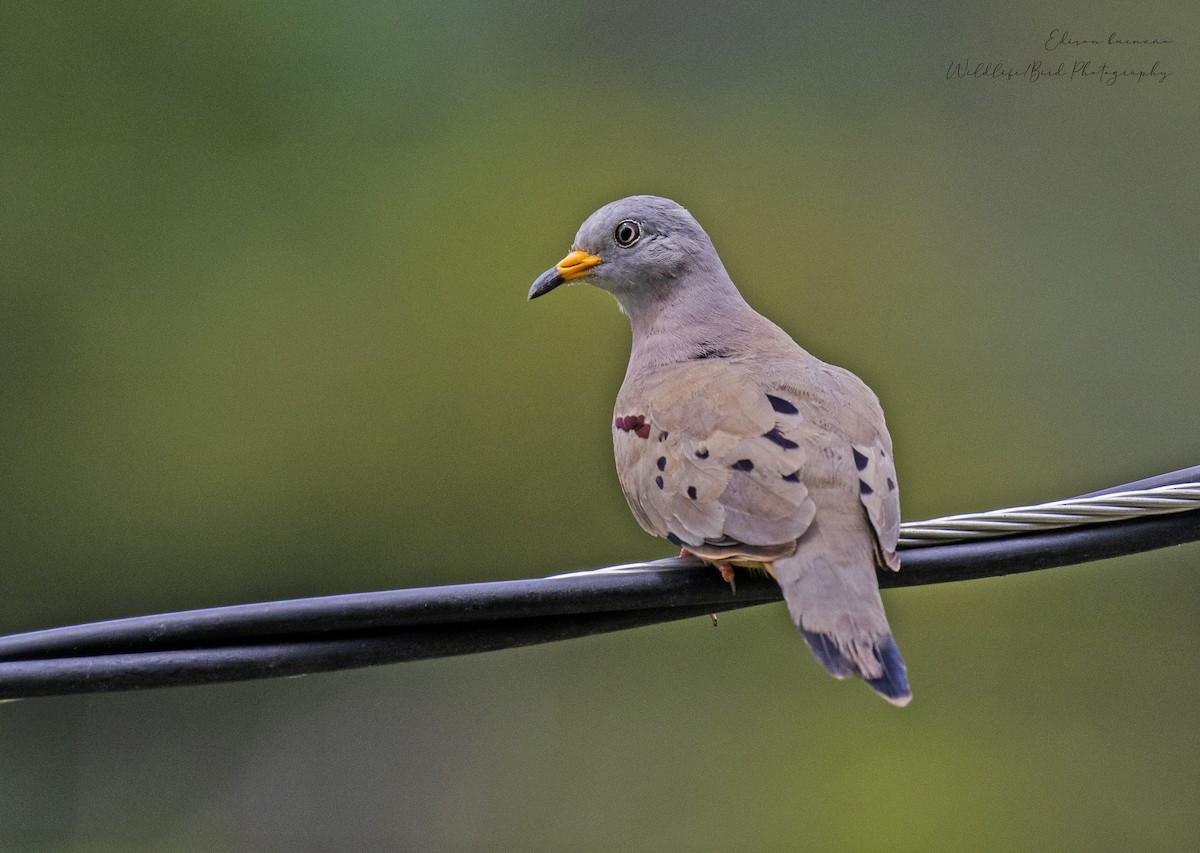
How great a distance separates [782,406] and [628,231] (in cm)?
135

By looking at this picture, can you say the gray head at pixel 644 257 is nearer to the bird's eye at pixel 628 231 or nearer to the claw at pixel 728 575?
the bird's eye at pixel 628 231

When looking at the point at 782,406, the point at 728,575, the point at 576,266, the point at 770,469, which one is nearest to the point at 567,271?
the point at 576,266

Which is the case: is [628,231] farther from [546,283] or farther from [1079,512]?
[1079,512]

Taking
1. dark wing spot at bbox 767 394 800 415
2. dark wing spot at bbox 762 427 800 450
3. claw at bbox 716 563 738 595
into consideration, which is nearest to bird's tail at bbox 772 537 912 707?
claw at bbox 716 563 738 595

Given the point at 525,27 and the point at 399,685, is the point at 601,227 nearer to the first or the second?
the point at 399,685

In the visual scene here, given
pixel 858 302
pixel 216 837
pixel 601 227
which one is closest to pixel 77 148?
pixel 216 837

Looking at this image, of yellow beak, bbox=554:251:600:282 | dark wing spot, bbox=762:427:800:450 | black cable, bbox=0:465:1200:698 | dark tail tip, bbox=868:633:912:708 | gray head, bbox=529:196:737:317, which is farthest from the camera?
yellow beak, bbox=554:251:600:282

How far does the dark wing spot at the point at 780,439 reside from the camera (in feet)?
10.3

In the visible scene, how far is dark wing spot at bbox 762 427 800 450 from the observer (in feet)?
10.3

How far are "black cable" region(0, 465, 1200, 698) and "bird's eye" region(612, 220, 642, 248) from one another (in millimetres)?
2018

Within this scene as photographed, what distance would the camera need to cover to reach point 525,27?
1123cm

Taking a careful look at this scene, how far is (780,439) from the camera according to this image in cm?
318

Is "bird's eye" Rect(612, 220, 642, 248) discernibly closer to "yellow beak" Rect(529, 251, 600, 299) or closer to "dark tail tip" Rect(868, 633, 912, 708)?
"yellow beak" Rect(529, 251, 600, 299)

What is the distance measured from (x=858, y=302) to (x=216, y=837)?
601 cm
